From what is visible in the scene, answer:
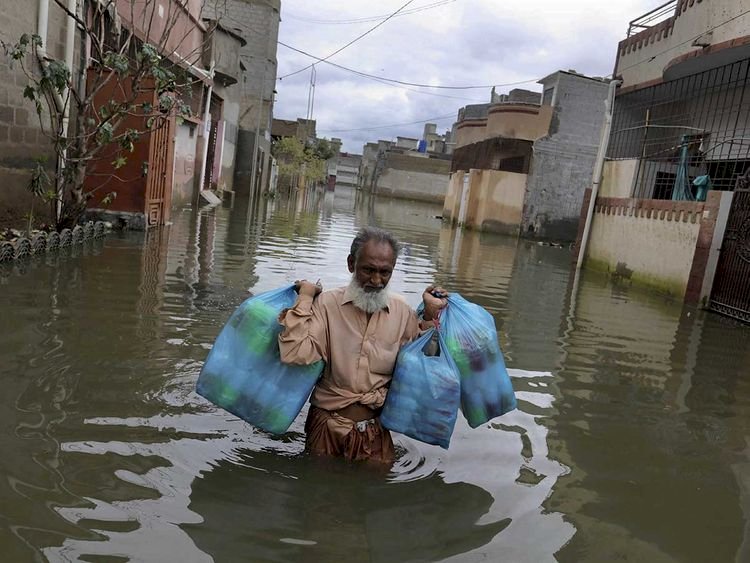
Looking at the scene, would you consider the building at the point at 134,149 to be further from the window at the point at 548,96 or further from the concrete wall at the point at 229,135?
the window at the point at 548,96

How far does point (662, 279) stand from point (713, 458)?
8.85m

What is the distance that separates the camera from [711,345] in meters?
8.16

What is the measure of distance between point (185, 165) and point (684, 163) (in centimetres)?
1392

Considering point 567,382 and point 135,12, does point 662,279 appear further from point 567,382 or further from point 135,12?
point 135,12

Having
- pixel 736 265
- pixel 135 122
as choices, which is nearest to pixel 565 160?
pixel 736 265

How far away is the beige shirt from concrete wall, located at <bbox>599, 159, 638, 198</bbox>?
41.7 ft

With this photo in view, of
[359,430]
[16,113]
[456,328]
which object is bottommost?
[359,430]

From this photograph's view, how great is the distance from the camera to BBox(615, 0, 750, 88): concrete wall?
38.8 ft

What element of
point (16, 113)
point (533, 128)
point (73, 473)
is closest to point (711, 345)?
point (73, 473)

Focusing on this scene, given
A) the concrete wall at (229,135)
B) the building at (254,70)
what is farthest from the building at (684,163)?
the building at (254,70)

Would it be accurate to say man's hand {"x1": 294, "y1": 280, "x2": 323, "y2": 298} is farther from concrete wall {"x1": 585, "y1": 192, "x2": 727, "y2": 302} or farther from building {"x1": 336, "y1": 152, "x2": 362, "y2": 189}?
building {"x1": 336, "y1": 152, "x2": 362, "y2": 189}

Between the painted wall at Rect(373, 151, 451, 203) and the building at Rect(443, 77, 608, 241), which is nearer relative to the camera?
the building at Rect(443, 77, 608, 241)

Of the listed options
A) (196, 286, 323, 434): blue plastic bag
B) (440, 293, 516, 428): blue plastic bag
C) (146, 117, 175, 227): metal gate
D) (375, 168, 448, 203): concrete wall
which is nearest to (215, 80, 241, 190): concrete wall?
(146, 117, 175, 227): metal gate

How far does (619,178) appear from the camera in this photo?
1516cm
